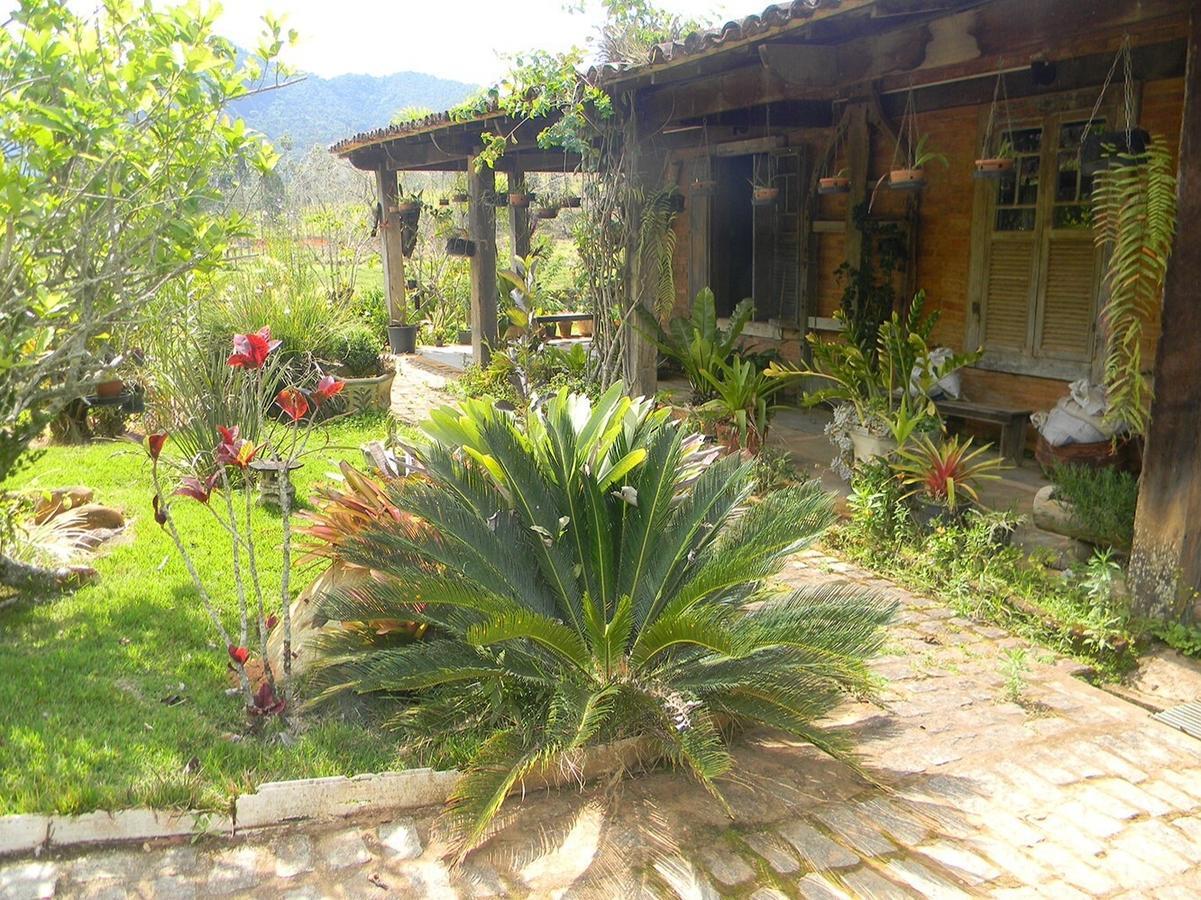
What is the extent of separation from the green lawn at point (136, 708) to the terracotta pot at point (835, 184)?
5107 millimetres

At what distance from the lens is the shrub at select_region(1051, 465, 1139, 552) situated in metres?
4.88

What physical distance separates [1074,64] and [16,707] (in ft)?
21.7

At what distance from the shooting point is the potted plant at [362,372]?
9570 millimetres

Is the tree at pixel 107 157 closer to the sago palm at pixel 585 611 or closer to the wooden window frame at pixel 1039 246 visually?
the sago palm at pixel 585 611

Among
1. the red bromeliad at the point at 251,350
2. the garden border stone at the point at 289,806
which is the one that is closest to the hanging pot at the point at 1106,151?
the garden border stone at the point at 289,806

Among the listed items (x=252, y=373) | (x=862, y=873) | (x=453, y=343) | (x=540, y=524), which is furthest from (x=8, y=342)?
(x=453, y=343)

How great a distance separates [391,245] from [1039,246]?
30.2 ft

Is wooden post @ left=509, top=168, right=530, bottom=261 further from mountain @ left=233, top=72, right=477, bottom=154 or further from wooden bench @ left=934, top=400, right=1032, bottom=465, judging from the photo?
mountain @ left=233, top=72, right=477, bottom=154

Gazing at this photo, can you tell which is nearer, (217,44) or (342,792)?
(342,792)

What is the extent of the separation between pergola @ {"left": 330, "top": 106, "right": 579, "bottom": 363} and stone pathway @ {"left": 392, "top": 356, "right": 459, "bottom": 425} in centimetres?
68

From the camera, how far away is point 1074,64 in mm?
6293

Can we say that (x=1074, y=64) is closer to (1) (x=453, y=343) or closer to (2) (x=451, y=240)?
(2) (x=451, y=240)

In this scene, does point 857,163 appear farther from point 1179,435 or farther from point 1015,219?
point 1179,435

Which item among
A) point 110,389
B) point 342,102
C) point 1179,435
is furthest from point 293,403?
point 342,102
